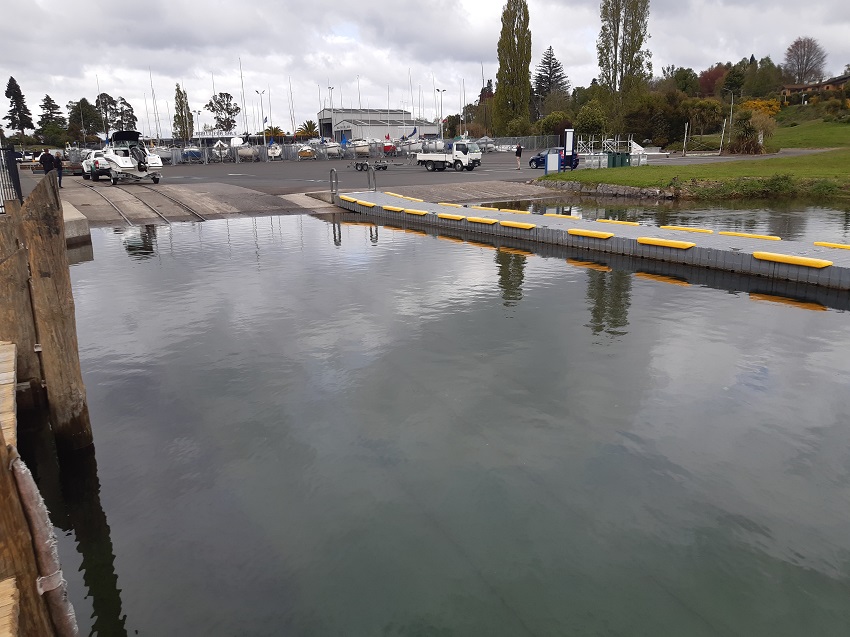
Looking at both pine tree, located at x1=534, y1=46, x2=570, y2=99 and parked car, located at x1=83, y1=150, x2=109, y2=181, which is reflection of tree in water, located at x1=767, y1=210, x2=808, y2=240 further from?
pine tree, located at x1=534, y1=46, x2=570, y2=99

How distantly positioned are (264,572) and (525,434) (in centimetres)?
300

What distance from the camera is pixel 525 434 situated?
6.59m

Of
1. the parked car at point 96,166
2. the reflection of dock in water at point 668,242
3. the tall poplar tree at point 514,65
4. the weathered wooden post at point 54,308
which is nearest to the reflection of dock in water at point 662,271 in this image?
the reflection of dock in water at point 668,242

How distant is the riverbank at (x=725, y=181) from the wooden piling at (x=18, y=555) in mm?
27557

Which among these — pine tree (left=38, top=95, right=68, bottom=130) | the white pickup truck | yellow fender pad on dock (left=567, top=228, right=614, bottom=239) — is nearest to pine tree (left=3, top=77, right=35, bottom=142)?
pine tree (left=38, top=95, right=68, bottom=130)

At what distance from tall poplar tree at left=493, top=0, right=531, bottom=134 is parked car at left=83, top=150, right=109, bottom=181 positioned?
49.0 m

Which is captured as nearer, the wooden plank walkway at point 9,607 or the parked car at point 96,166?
the wooden plank walkway at point 9,607

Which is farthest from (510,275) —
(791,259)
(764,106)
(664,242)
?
(764,106)

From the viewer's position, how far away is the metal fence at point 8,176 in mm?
10547

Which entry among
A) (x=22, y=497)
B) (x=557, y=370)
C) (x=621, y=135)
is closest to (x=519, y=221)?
(x=557, y=370)

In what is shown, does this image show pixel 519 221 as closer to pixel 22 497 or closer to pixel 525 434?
pixel 525 434

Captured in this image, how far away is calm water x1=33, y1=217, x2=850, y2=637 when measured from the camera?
14.5 feet

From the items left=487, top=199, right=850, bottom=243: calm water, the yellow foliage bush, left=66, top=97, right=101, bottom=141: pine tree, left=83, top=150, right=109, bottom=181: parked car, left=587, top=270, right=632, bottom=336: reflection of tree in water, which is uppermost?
left=66, top=97, right=101, bottom=141: pine tree

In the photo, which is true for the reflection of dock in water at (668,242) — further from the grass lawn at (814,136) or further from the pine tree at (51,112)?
the pine tree at (51,112)
